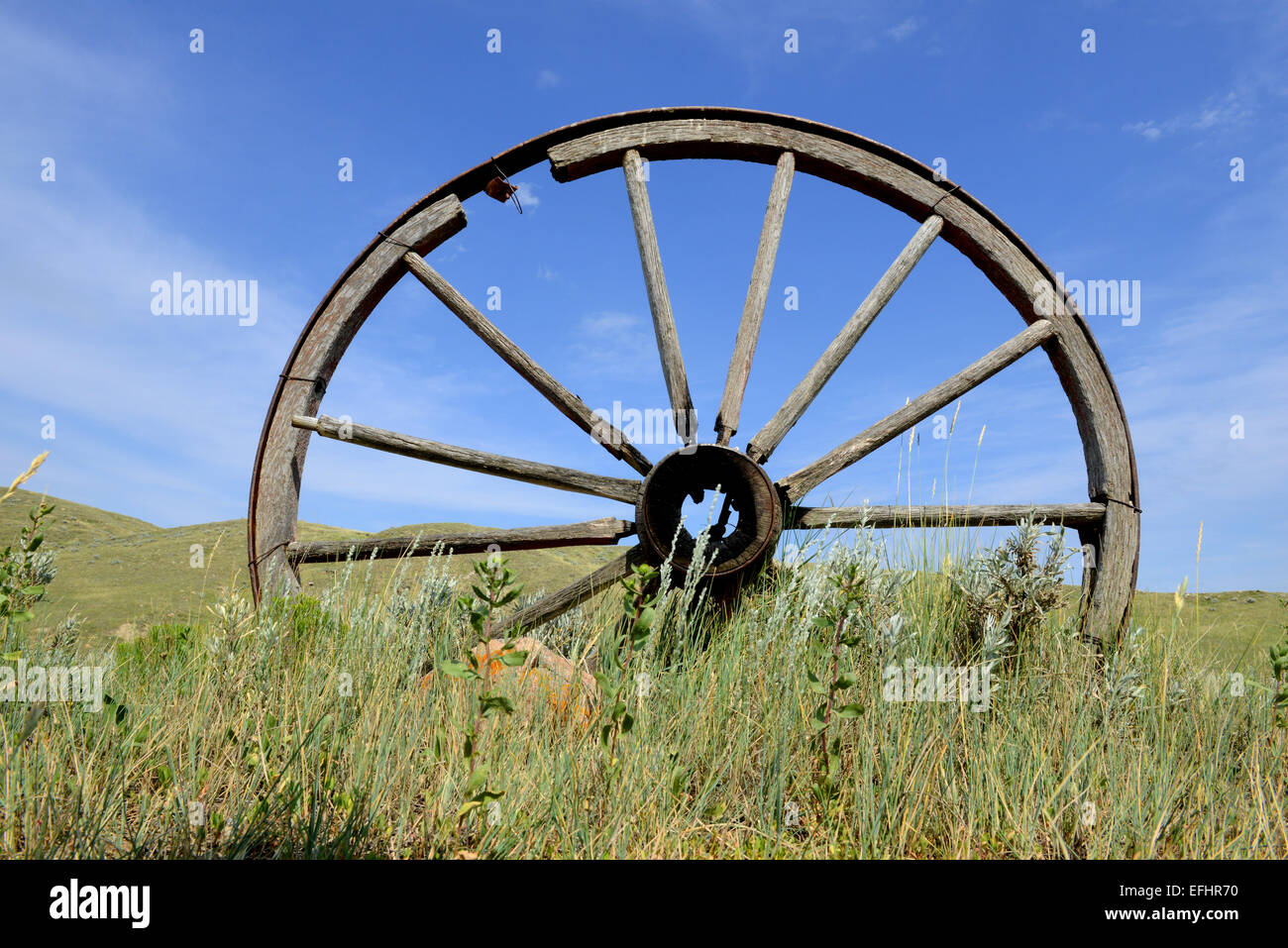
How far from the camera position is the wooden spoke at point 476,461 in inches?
153

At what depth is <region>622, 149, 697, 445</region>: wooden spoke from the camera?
A: 3865mm

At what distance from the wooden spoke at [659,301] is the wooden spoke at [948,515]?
84 centimetres

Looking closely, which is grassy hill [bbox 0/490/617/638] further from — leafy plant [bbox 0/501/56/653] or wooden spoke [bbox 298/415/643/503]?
leafy plant [bbox 0/501/56/653]

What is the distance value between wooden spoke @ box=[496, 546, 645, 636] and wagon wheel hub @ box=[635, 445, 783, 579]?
25cm

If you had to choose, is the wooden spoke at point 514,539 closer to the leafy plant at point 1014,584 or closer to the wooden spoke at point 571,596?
the wooden spoke at point 571,596

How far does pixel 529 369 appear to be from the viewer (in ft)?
13.5

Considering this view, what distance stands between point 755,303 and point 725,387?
1.81 ft

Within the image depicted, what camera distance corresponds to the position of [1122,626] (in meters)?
3.93
